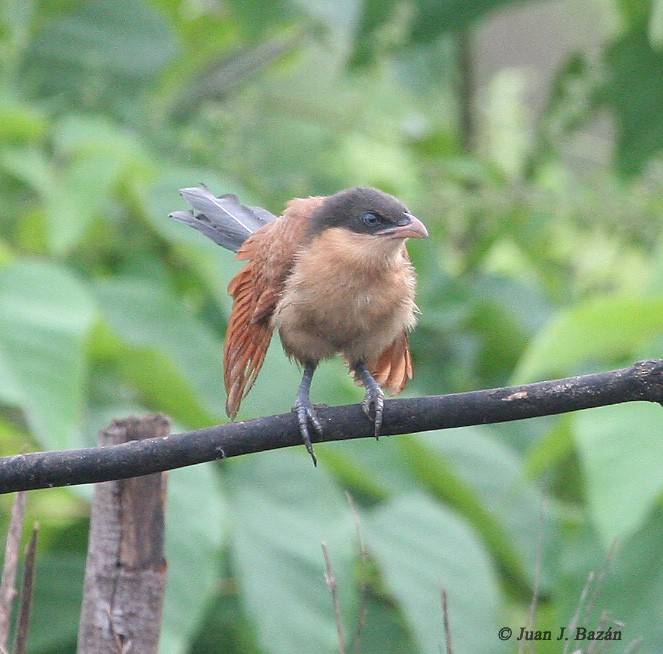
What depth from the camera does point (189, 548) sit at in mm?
3340

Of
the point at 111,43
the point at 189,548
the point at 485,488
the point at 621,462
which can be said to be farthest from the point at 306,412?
the point at 111,43

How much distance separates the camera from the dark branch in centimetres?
181

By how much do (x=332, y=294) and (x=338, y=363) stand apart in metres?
1.96

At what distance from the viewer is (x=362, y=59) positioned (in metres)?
5.12

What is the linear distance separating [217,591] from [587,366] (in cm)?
195

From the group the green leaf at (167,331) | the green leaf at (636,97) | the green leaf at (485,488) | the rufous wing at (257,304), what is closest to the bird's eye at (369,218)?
the rufous wing at (257,304)

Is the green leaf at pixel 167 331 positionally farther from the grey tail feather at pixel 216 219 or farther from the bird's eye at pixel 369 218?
the bird's eye at pixel 369 218

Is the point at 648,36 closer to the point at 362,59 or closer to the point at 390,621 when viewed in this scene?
the point at 362,59

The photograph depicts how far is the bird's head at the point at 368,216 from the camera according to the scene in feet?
8.87

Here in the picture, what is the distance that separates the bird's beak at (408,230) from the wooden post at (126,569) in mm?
907

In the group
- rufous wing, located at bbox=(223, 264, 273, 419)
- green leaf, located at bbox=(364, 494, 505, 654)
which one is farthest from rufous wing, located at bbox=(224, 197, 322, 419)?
green leaf, located at bbox=(364, 494, 505, 654)

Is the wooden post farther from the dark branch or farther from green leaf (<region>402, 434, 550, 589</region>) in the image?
green leaf (<region>402, 434, 550, 589</region>)

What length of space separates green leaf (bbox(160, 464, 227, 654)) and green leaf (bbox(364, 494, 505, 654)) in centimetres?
60

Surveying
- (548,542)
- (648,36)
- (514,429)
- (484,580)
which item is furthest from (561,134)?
(484,580)
